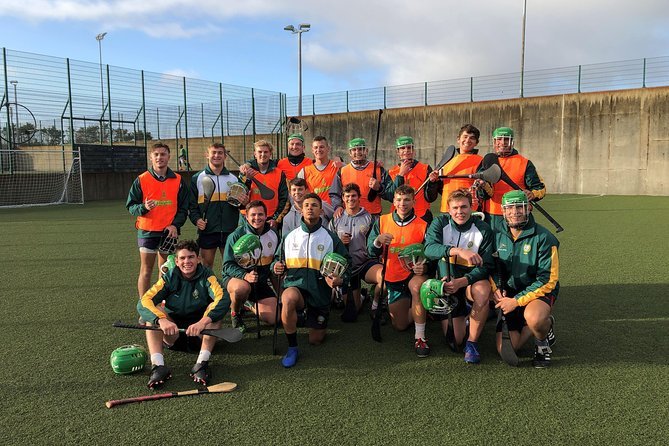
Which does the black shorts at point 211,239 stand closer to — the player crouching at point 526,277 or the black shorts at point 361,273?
the black shorts at point 361,273

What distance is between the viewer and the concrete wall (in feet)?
62.7

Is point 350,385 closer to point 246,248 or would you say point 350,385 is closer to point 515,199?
point 246,248

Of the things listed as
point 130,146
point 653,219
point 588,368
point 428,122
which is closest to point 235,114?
point 130,146

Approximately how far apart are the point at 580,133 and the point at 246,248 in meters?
20.0

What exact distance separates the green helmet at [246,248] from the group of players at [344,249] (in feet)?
0.04

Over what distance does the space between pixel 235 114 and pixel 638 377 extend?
22101 millimetres

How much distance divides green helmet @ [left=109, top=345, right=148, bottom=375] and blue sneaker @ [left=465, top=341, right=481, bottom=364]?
2.54 m

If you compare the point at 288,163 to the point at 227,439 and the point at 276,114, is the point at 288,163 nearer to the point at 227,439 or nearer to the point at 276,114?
the point at 227,439

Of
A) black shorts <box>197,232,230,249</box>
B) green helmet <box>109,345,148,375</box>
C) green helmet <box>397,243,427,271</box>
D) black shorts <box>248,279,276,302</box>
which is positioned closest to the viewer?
green helmet <box>109,345,148,375</box>

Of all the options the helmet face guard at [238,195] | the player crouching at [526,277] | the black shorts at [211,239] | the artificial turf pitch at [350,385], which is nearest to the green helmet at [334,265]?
the artificial turf pitch at [350,385]

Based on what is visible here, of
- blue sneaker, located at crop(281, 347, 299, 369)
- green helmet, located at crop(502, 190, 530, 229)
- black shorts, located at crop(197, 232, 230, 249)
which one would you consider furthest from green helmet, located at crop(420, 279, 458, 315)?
black shorts, located at crop(197, 232, 230, 249)

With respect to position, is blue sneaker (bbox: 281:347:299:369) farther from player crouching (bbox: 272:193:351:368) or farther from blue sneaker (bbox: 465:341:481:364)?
blue sneaker (bbox: 465:341:481:364)

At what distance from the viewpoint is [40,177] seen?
17.9 m

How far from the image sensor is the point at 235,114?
23.5m
